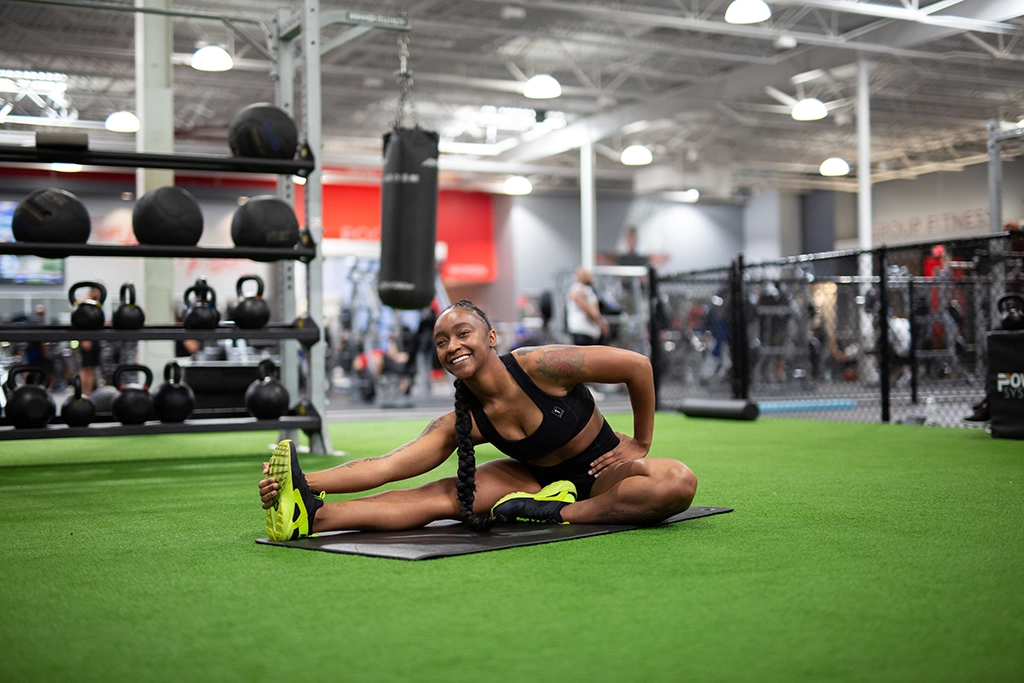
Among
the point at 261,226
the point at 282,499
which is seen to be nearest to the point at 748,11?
the point at 261,226

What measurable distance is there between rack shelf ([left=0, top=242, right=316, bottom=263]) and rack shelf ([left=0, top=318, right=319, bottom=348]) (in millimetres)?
404

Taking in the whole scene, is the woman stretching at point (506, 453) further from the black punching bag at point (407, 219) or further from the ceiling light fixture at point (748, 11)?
the ceiling light fixture at point (748, 11)

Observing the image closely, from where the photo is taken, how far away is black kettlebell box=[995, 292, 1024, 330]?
5828 millimetres

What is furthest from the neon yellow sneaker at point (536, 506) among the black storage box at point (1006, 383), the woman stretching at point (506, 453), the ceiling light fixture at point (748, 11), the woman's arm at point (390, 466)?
the ceiling light fixture at point (748, 11)

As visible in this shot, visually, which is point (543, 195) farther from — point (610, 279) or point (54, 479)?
point (54, 479)

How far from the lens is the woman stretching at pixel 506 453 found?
288cm

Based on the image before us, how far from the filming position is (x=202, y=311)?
546 centimetres

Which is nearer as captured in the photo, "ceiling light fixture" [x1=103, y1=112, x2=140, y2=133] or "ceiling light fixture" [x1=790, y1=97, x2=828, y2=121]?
"ceiling light fixture" [x1=790, y1=97, x2=828, y2=121]

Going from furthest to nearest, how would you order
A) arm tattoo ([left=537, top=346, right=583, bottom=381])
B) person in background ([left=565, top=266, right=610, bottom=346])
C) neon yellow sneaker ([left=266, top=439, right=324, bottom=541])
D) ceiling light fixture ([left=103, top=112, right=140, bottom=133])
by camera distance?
ceiling light fixture ([left=103, top=112, right=140, bottom=133])
person in background ([left=565, top=266, right=610, bottom=346])
arm tattoo ([left=537, top=346, right=583, bottom=381])
neon yellow sneaker ([left=266, top=439, right=324, bottom=541])

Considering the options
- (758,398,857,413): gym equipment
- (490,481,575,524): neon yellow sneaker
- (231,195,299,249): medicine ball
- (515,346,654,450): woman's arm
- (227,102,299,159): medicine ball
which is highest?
(227,102,299,159): medicine ball

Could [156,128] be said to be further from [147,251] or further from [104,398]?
[147,251]

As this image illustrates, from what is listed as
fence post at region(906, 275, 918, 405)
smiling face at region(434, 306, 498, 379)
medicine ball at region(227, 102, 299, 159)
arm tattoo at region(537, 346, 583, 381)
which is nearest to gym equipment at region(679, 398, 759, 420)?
fence post at region(906, 275, 918, 405)

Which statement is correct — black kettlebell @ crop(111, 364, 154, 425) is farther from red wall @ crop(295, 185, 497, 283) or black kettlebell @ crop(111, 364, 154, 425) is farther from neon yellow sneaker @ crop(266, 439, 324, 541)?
red wall @ crop(295, 185, 497, 283)

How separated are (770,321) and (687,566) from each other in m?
10.0
